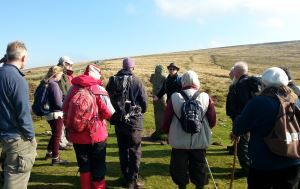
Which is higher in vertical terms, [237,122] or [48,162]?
[237,122]

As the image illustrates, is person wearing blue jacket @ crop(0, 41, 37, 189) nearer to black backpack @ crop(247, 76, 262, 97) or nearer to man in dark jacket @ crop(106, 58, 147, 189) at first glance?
man in dark jacket @ crop(106, 58, 147, 189)

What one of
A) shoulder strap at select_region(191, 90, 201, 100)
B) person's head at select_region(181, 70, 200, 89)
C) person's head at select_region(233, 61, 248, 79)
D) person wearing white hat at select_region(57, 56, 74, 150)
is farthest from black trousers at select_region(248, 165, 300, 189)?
person wearing white hat at select_region(57, 56, 74, 150)

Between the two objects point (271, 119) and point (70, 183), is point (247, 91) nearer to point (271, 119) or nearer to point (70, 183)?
point (271, 119)

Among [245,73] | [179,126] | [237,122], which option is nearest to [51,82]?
[179,126]

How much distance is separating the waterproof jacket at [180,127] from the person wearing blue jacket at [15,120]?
9.13 ft

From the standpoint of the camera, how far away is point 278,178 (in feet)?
20.2

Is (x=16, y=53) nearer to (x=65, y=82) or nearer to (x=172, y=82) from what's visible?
(x=65, y=82)

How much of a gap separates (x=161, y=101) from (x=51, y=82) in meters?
5.48

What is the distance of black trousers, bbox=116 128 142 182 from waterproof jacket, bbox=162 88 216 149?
3.77 feet

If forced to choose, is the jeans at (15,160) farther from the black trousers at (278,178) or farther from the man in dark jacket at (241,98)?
the man in dark jacket at (241,98)

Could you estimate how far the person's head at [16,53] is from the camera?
6598mm

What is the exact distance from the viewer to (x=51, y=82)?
34.8 ft

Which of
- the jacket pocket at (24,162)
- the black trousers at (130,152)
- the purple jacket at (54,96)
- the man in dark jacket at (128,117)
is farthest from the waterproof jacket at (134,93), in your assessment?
Answer: the jacket pocket at (24,162)

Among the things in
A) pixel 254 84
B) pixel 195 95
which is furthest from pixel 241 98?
pixel 195 95
